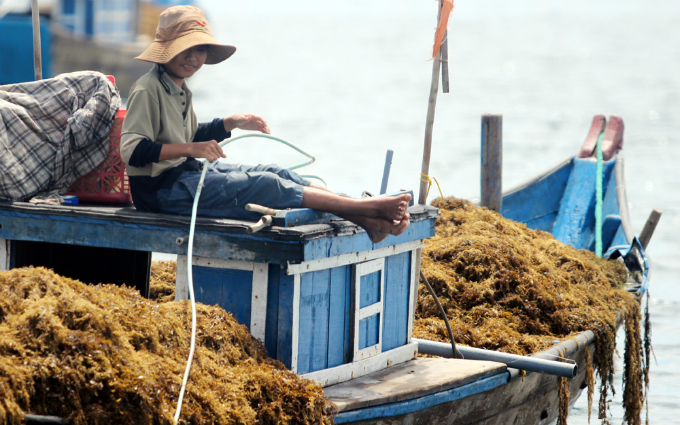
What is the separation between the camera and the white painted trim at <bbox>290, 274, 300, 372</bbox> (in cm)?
446

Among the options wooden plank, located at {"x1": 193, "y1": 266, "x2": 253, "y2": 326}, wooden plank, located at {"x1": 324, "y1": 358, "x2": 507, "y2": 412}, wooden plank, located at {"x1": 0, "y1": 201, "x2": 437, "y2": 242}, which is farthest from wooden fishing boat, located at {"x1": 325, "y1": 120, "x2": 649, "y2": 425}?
wooden plank, located at {"x1": 0, "y1": 201, "x2": 437, "y2": 242}

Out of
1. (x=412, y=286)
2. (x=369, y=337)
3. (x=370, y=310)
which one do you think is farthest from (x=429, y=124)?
(x=369, y=337)

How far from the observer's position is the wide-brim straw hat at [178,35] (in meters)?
4.85

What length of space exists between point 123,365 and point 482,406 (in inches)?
109

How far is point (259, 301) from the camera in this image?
4523mm

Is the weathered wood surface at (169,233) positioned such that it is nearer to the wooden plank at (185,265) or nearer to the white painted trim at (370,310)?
the wooden plank at (185,265)

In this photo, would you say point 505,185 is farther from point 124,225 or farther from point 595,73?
point 595,73

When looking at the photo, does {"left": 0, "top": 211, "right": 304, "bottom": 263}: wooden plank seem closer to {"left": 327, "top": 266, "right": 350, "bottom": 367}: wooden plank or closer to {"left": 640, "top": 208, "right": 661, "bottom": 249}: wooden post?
{"left": 327, "top": 266, "right": 350, "bottom": 367}: wooden plank

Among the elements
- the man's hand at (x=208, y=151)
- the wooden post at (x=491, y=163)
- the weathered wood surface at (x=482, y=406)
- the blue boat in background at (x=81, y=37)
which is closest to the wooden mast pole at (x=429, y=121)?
the weathered wood surface at (x=482, y=406)

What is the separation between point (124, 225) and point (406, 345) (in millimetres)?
2030

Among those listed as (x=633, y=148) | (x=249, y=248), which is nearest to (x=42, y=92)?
(x=249, y=248)

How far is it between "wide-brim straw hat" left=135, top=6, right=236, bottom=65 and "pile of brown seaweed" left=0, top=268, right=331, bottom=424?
147cm

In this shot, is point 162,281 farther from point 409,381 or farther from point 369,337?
point 409,381

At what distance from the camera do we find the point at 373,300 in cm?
516
